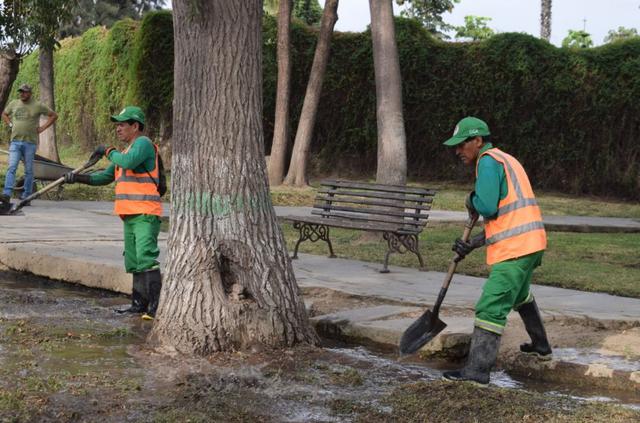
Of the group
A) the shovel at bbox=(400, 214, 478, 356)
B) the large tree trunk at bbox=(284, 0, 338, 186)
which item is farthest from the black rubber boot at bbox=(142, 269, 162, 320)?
the large tree trunk at bbox=(284, 0, 338, 186)

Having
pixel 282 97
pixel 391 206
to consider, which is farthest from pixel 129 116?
pixel 282 97

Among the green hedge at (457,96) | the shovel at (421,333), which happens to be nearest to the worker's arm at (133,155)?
the shovel at (421,333)

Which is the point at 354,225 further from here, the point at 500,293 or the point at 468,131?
the point at 500,293

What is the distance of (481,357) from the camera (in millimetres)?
5609

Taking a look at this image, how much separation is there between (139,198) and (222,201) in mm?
1299

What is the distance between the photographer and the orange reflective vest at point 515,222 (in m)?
5.59

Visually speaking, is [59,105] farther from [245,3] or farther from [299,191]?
[245,3]

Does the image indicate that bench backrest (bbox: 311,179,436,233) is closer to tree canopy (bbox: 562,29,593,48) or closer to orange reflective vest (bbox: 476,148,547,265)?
orange reflective vest (bbox: 476,148,547,265)

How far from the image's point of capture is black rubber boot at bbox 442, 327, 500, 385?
5602 mm

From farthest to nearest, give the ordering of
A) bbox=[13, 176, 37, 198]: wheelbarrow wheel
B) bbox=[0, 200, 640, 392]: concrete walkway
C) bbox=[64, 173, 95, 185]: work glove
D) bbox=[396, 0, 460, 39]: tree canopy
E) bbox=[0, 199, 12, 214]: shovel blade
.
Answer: bbox=[396, 0, 460, 39]: tree canopy
bbox=[13, 176, 37, 198]: wheelbarrow wheel
bbox=[0, 199, 12, 214]: shovel blade
bbox=[64, 173, 95, 185]: work glove
bbox=[0, 200, 640, 392]: concrete walkway

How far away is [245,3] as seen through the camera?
633 cm

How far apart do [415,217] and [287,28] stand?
11322 mm

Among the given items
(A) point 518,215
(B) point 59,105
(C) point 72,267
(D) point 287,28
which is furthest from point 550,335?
(B) point 59,105

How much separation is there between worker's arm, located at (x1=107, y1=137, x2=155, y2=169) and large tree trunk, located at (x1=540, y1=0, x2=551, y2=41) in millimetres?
27750
